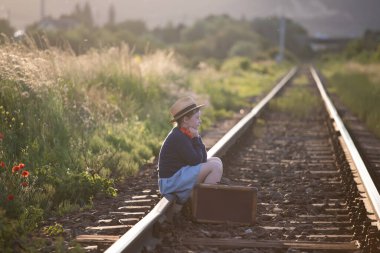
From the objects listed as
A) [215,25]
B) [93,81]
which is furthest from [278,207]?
[215,25]

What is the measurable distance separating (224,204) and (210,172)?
1.64ft

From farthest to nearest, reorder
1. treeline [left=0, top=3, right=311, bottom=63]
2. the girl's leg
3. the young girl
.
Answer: treeline [left=0, top=3, right=311, bottom=63] < the girl's leg < the young girl

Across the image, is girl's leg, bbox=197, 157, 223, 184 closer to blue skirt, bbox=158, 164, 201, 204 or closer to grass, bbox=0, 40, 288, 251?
blue skirt, bbox=158, 164, 201, 204

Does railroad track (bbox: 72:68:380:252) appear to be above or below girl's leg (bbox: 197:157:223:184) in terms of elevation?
below

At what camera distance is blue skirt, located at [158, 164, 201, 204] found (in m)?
5.95

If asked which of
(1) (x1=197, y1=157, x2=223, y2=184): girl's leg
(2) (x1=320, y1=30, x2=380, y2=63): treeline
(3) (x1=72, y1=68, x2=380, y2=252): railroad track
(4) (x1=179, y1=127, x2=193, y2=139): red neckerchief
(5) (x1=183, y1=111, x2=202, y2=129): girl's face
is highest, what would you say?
(2) (x1=320, y1=30, x2=380, y2=63): treeline

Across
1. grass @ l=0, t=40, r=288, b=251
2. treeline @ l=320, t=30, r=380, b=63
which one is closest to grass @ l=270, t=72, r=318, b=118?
grass @ l=0, t=40, r=288, b=251

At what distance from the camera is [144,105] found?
42.1ft

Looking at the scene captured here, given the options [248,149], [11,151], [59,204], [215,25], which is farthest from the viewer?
[215,25]

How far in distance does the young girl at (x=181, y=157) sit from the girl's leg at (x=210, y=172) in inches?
0.5

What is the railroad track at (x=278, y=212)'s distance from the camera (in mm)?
4945

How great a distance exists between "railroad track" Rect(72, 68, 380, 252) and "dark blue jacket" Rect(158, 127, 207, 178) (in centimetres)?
33

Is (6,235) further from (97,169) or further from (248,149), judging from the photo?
(248,149)

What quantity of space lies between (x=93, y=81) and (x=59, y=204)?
6194 millimetres
